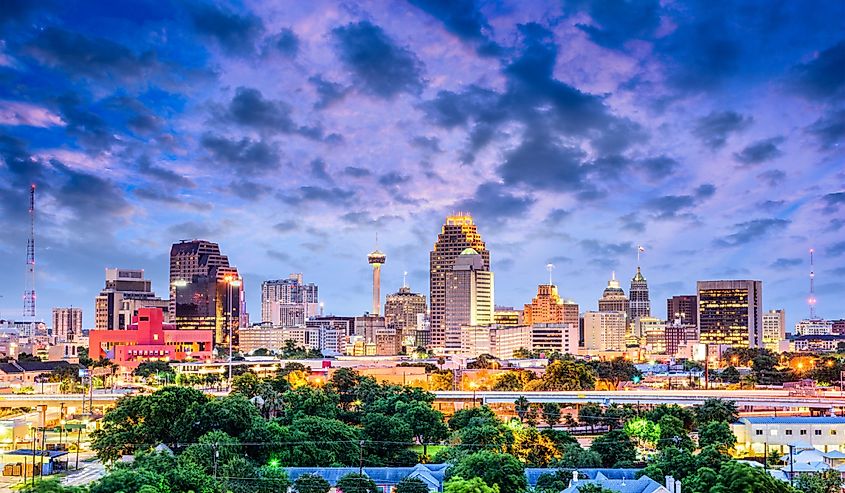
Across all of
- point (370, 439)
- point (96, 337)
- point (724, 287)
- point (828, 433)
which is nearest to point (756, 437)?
point (828, 433)

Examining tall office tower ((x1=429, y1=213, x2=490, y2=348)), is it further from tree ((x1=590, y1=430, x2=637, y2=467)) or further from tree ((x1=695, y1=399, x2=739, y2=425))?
tree ((x1=590, y1=430, x2=637, y2=467))

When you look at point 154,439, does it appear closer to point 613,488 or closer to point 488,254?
point 613,488

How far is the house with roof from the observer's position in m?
57.1

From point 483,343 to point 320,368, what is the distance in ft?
145

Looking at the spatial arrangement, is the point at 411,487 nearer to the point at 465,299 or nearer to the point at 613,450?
the point at 613,450

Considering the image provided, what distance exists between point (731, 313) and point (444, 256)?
67338 millimetres

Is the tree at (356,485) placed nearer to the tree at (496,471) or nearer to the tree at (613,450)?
the tree at (496,471)

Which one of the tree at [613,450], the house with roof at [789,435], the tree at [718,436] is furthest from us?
the house with roof at [789,435]

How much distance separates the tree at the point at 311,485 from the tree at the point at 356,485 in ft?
2.41

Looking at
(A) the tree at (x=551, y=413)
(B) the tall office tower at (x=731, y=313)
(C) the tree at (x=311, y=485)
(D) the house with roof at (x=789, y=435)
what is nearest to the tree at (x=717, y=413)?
(D) the house with roof at (x=789, y=435)

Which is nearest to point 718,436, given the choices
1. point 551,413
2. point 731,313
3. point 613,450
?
point 613,450

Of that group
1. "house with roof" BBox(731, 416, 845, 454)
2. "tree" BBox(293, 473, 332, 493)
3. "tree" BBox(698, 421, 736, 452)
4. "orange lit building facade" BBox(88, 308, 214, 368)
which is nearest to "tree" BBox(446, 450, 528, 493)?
"tree" BBox(293, 473, 332, 493)

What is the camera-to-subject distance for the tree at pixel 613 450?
48.1 metres

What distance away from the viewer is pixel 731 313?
623ft
